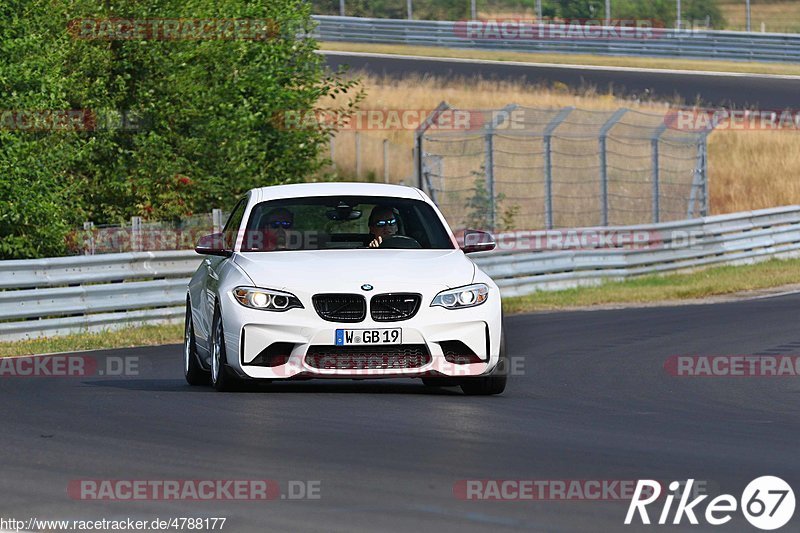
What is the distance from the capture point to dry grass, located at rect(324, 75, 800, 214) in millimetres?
37188

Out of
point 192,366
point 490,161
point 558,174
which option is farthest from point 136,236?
point 558,174

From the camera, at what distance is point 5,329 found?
18.0 m

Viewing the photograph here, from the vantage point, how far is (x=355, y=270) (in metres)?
10.9

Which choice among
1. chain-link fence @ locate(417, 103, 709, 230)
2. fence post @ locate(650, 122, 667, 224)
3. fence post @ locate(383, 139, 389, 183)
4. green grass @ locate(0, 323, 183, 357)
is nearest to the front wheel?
green grass @ locate(0, 323, 183, 357)

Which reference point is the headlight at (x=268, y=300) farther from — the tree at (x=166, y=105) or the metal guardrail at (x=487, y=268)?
the tree at (x=166, y=105)

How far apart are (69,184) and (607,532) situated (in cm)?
1871

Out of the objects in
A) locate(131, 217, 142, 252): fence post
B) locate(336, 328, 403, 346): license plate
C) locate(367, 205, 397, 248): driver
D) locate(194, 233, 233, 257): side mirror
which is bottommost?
locate(131, 217, 142, 252): fence post

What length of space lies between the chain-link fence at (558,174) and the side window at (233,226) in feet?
41.0

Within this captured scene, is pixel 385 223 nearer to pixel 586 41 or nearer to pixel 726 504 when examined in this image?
pixel 726 504

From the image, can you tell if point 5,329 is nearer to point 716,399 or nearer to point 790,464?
point 716,399

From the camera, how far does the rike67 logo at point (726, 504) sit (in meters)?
6.55

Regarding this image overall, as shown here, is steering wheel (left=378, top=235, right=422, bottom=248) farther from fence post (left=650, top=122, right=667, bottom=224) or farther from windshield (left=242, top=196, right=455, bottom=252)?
fence post (left=650, top=122, right=667, bottom=224)

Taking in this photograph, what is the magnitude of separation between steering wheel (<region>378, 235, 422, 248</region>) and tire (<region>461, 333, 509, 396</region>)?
1092 mm

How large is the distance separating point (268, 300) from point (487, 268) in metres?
13.3
